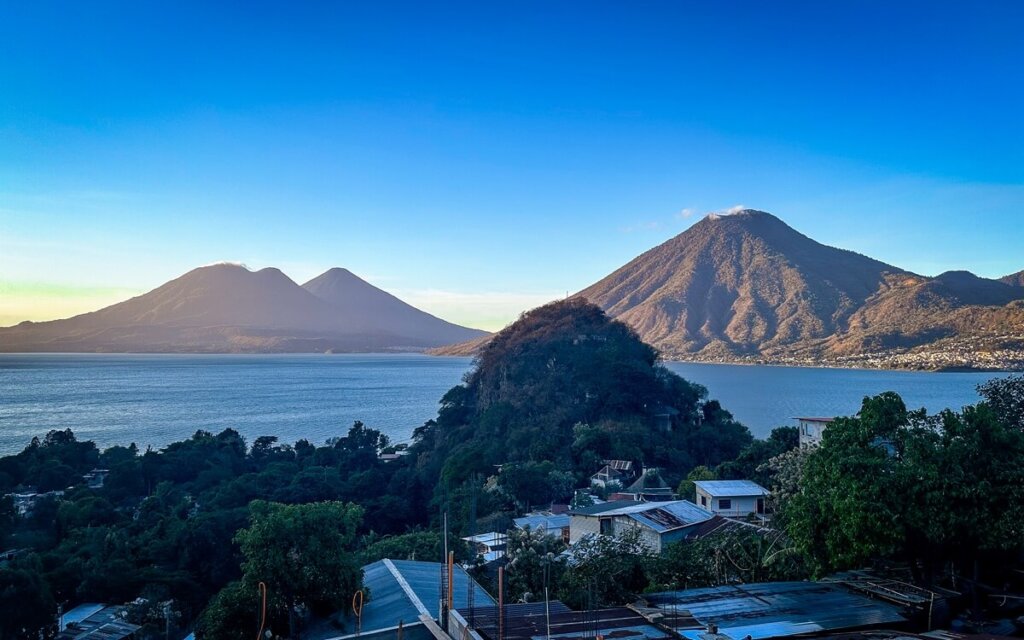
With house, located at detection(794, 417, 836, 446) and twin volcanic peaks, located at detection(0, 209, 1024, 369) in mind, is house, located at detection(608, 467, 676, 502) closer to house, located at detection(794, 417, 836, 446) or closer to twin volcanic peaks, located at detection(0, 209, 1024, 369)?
house, located at detection(794, 417, 836, 446)

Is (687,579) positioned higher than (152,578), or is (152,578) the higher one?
(687,579)

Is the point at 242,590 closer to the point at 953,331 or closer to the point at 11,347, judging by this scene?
the point at 953,331

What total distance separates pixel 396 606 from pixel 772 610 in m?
4.30

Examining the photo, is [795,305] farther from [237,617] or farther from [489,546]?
[237,617]

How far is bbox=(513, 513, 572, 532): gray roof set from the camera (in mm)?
18484

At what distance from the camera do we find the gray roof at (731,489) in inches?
726

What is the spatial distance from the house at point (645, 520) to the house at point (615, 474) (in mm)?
7290

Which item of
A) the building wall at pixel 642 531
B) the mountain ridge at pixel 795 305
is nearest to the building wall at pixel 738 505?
the building wall at pixel 642 531

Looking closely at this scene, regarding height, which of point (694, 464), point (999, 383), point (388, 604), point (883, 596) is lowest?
point (694, 464)

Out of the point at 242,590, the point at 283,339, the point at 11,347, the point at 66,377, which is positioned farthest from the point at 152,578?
the point at 11,347

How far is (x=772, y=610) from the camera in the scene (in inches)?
253

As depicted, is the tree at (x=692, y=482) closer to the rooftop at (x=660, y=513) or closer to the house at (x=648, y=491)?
the house at (x=648, y=491)

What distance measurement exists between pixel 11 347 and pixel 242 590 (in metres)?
212

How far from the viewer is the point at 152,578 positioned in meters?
16.1
